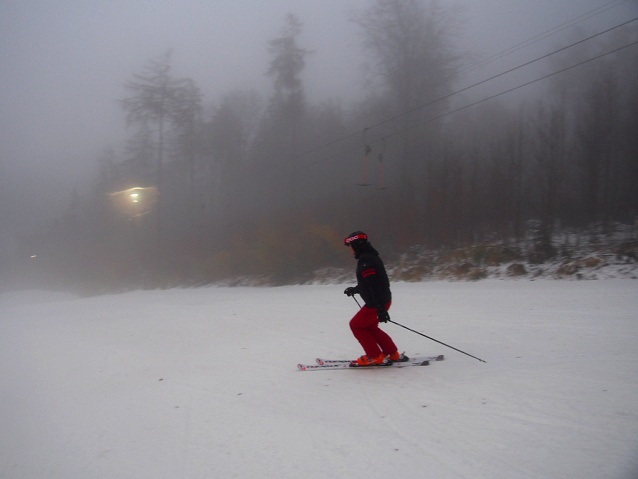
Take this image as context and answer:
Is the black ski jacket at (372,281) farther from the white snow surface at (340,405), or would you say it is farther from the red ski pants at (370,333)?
the white snow surface at (340,405)

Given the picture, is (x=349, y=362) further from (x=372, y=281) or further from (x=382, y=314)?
(x=372, y=281)

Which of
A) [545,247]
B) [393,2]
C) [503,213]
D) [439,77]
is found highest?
[393,2]

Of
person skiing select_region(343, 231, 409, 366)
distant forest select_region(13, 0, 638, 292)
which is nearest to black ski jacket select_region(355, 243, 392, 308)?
person skiing select_region(343, 231, 409, 366)

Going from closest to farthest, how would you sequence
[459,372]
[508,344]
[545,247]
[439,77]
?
[459,372] < [508,344] < [545,247] < [439,77]

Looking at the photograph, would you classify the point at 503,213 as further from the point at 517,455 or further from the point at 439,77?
the point at 517,455

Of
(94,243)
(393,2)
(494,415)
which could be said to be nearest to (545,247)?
(494,415)

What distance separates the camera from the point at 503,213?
20.1 metres

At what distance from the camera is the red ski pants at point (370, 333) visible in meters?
5.62

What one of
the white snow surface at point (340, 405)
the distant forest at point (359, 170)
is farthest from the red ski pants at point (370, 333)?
the distant forest at point (359, 170)

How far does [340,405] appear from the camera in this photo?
4.66m

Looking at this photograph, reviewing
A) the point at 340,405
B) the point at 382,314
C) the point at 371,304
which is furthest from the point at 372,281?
the point at 340,405

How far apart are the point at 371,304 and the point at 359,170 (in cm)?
2517

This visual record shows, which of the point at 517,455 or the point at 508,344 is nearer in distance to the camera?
the point at 517,455

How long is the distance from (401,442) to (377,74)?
2851cm
